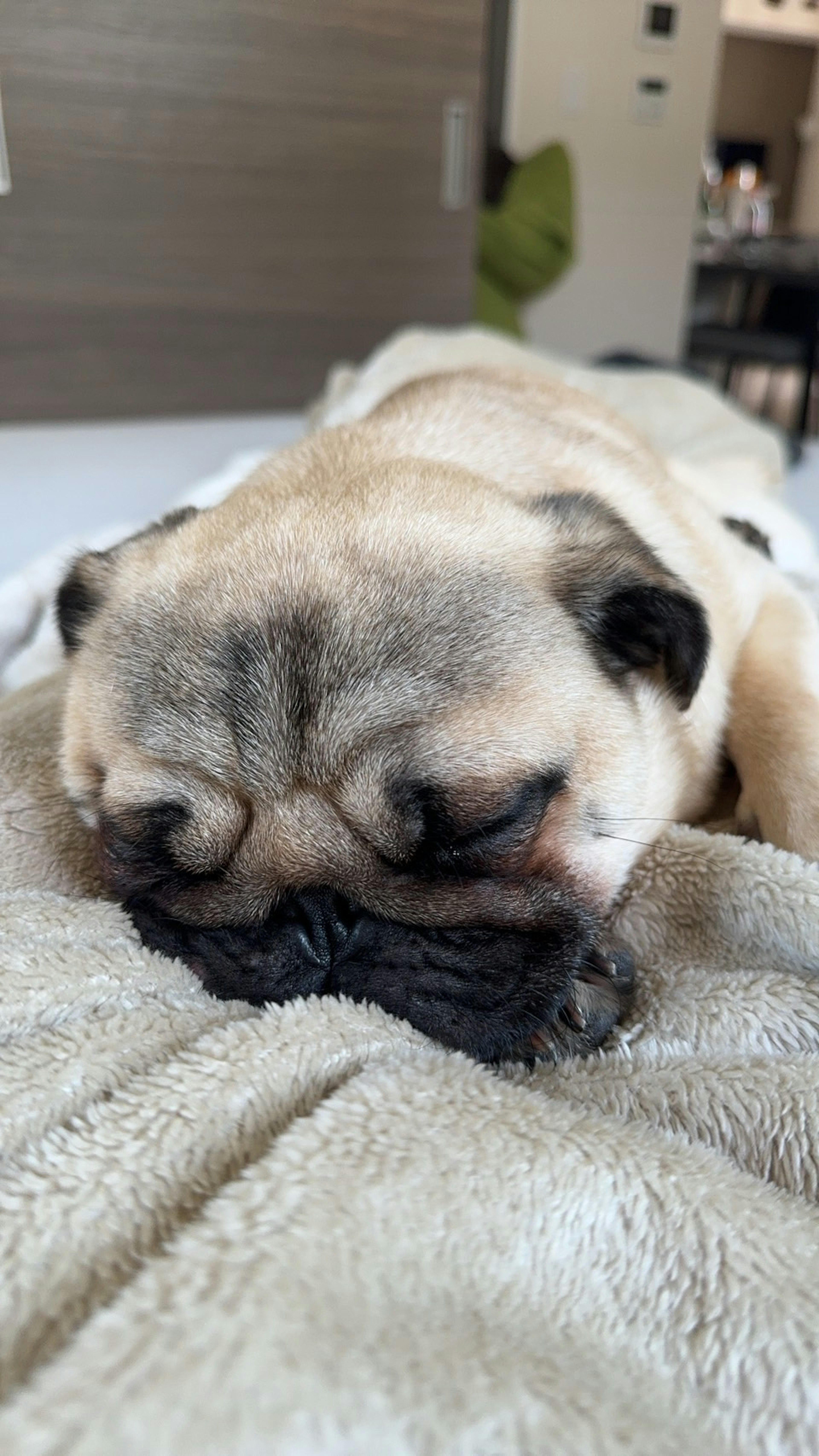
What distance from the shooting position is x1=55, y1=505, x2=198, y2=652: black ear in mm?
1184

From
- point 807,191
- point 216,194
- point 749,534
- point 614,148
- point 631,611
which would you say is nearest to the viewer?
point 631,611

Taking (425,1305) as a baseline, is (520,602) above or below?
above

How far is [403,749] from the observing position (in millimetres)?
867

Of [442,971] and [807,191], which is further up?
[807,191]

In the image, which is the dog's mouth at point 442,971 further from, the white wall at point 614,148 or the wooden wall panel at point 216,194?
the white wall at point 614,148

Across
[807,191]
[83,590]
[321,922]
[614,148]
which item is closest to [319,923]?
[321,922]

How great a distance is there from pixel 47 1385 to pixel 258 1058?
0.28 metres

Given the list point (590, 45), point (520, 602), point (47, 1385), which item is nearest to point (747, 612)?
point (520, 602)

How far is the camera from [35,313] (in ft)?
9.37

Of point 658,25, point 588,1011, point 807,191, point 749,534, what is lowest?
point 588,1011

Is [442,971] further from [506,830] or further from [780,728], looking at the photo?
[780,728]

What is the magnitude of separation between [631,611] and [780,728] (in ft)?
1.03

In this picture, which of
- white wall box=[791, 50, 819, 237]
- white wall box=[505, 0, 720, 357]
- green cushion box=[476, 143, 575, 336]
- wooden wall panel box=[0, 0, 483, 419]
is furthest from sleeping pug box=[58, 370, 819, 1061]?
white wall box=[791, 50, 819, 237]

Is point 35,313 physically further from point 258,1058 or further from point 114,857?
point 258,1058
